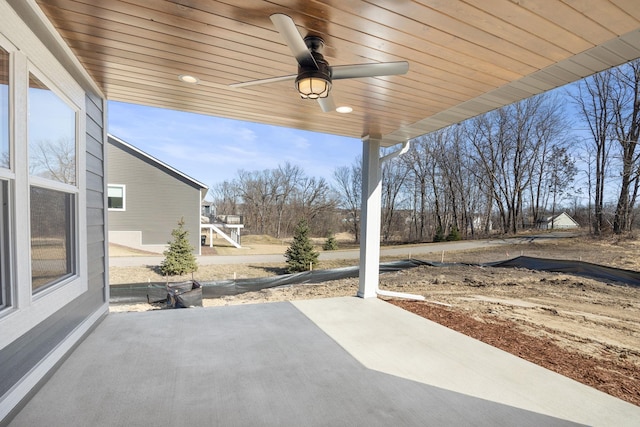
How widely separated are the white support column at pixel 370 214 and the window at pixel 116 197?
11300mm

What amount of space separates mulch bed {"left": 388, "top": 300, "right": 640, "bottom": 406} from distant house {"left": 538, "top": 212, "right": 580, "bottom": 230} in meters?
19.7

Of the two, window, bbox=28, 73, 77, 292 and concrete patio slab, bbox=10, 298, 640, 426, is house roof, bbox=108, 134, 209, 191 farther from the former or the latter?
window, bbox=28, 73, 77, 292

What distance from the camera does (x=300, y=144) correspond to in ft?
91.2

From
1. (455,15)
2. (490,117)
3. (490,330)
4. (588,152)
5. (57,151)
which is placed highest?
(490,117)

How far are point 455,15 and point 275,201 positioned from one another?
2390 cm

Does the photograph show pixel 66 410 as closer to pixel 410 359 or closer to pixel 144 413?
pixel 144 413

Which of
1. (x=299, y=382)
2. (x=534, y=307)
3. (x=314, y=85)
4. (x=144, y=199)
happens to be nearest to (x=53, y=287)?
(x=299, y=382)

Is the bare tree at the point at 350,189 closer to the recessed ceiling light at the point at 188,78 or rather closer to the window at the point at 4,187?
the recessed ceiling light at the point at 188,78

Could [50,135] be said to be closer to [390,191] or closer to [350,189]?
[390,191]

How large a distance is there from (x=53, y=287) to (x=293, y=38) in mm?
2100

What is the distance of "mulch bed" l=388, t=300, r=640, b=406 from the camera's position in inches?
84.7

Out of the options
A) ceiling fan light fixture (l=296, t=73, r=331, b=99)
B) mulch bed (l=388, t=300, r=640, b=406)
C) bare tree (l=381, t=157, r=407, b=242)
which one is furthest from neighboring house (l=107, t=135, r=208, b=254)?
bare tree (l=381, t=157, r=407, b=242)

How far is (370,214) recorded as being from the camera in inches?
164

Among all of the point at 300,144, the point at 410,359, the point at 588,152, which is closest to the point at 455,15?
the point at 410,359
